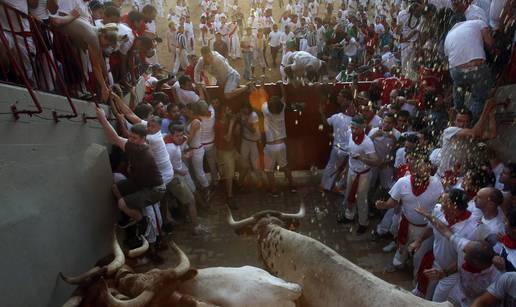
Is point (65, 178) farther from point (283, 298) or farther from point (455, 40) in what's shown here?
point (455, 40)

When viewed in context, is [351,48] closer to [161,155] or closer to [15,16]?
[161,155]

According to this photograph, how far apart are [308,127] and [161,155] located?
4.69 meters

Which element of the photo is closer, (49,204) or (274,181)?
(49,204)

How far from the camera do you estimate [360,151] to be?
25.6 ft

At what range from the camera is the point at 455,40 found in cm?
700

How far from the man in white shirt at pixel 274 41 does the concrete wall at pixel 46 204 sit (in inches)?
603

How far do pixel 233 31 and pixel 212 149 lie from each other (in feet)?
41.8

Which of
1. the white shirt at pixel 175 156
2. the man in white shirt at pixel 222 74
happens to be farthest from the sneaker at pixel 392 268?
the man in white shirt at pixel 222 74

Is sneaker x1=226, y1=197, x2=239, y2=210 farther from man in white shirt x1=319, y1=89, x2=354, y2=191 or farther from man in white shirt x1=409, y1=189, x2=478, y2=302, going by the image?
man in white shirt x1=409, y1=189, x2=478, y2=302

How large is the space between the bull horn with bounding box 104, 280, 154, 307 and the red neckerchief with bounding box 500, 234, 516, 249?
345 centimetres

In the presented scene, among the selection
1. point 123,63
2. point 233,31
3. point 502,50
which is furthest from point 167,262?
point 233,31

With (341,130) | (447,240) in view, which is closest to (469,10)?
(341,130)

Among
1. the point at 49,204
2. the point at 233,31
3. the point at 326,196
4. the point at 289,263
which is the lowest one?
the point at 326,196

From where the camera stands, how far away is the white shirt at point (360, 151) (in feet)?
25.5
